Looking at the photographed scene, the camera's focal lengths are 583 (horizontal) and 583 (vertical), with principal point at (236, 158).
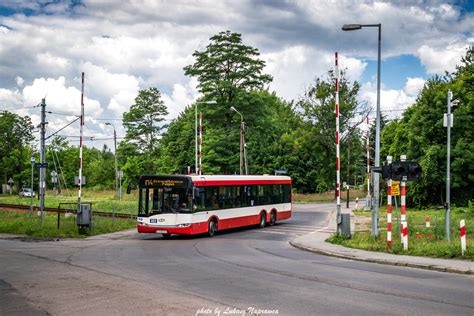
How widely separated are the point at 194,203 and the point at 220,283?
12.8 m

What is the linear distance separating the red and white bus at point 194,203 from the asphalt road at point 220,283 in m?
4.42

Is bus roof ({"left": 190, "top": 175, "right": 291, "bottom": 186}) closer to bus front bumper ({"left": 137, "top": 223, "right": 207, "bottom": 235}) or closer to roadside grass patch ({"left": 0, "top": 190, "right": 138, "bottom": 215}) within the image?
bus front bumper ({"left": 137, "top": 223, "right": 207, "bottom": 235})

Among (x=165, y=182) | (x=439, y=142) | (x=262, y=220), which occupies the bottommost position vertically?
(x=262, y=220)

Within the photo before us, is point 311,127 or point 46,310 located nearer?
point 46,310

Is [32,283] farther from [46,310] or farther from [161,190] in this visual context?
[161,190]

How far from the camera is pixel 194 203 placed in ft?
79.9

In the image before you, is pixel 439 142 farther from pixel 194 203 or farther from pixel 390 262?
pixel 390 262

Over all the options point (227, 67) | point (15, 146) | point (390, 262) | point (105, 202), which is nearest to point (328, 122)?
point (227, 67)

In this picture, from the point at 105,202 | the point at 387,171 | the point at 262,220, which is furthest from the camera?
the point at 105,202

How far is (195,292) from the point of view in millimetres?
10562

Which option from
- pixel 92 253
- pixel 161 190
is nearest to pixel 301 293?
pixel 92 253

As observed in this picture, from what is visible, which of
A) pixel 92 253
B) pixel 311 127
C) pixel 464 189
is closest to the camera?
pixel 92 253

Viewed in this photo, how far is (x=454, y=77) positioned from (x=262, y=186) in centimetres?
2772

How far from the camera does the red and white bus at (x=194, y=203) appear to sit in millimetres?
24141
